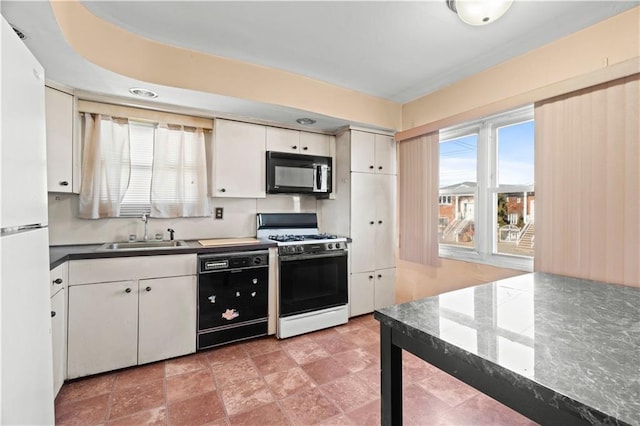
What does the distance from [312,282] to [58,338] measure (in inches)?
76.5

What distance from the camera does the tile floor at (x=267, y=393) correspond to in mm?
1709

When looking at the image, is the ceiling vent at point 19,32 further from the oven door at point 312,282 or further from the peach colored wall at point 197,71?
the oven door at point 312,282

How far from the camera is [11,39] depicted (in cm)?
90

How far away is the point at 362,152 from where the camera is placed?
3346mm

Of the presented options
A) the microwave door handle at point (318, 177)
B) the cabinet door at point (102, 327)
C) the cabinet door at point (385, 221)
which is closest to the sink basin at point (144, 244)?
the cabinet door at point (102, 327)

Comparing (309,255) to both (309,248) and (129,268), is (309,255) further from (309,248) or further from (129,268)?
(129,268)

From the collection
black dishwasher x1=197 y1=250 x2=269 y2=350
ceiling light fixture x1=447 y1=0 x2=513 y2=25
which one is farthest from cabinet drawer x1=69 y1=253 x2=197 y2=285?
ceiling light fixture x1=447 y1=0 x2=513 y2=25

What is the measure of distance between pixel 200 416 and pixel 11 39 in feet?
6.38

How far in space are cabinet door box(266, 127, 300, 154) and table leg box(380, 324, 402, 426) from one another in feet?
8.26

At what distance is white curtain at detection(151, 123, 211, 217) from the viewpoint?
2.76 meters

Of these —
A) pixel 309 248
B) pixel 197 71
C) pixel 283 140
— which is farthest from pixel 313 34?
pixel 309 248

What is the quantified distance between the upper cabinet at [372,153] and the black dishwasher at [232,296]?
58.7 inches

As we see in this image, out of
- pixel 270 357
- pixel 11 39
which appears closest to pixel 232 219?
pixel 270 357

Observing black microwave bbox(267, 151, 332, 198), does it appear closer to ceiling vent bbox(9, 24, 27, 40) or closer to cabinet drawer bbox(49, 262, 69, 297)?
cabinet drawer bbox(49, 262, 69, 297)
